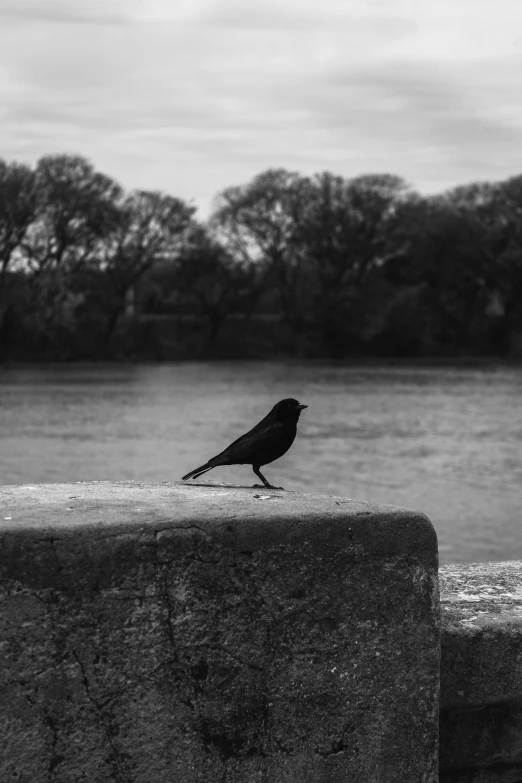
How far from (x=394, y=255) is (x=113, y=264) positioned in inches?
838

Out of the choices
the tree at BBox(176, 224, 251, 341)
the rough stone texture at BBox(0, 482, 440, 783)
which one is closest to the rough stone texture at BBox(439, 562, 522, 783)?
the rough stone texture at BBox(0, 482, 440, 783)

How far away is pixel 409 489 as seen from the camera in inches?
953

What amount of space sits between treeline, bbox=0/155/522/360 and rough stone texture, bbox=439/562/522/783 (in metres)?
71.2

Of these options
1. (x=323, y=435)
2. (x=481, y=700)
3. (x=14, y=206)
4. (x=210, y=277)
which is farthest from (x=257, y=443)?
(x=210, y=277)

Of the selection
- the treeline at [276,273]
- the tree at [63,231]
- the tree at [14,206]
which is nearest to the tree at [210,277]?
the treeline at [276,273]

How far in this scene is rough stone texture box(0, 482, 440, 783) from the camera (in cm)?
269

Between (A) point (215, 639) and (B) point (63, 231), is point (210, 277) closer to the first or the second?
(B) point (63, 231)

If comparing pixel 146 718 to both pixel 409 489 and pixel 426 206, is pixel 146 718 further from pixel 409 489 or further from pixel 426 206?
pixel 426 206

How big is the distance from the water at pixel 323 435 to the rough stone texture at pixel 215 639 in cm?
1299

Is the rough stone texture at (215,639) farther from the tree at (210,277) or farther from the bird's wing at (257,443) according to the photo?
the tree at (210,277)

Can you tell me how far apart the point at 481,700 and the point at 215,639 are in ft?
2.92

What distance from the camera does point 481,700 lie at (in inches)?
129

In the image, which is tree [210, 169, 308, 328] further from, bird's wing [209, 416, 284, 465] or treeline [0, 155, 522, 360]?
bird's wing [209, 416, 284, 465]

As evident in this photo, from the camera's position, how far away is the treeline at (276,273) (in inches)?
2987
